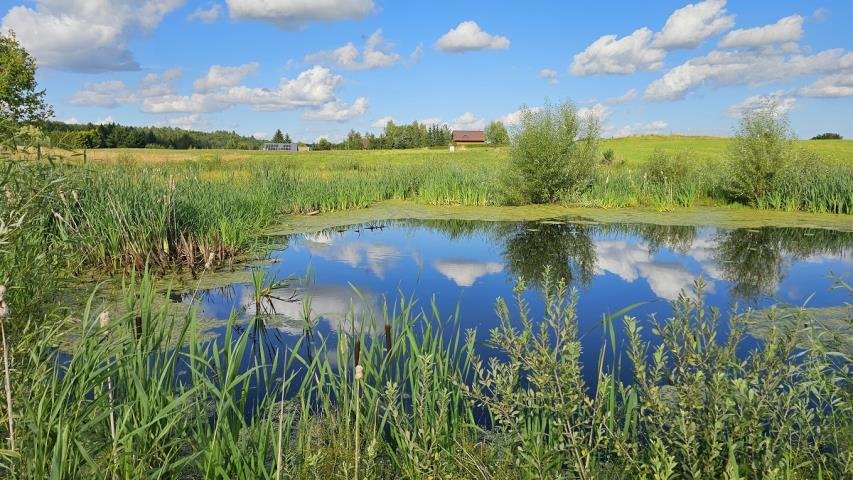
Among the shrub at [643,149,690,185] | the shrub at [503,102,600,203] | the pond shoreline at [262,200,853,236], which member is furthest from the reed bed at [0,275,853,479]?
the shrub at [643,149,690,185]

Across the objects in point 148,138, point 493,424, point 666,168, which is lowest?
point 493,424

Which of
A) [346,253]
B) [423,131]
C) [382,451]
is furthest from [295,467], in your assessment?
[423,131]

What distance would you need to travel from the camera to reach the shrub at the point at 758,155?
43.8ft

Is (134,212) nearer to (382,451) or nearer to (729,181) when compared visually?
(382,451)

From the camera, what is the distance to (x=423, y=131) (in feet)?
304

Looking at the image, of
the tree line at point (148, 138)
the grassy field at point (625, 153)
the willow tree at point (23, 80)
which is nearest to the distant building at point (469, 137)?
the tree line at point (148, 138)

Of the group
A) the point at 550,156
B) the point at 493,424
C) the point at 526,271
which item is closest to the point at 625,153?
the point at 550,156

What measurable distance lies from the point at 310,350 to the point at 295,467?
2.00m

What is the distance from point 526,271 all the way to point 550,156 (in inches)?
278

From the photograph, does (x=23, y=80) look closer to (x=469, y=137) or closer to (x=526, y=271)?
(x=526, y=271)

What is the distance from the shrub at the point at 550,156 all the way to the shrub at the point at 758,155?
3358 mm

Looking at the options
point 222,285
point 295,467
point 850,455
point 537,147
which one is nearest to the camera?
point 850,455

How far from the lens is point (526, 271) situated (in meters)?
7.14

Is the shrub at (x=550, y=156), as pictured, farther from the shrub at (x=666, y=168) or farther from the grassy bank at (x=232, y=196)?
the shrub at (x=666, y=168)
